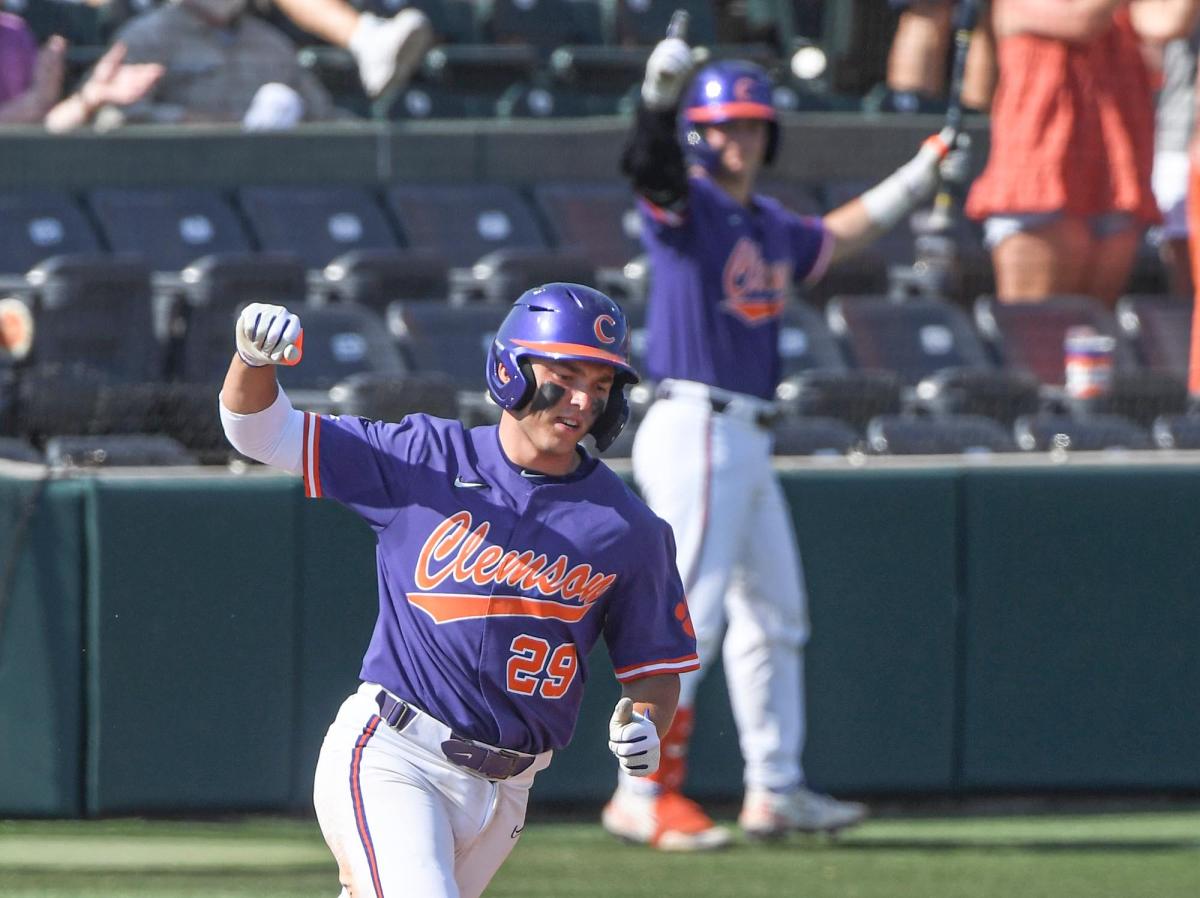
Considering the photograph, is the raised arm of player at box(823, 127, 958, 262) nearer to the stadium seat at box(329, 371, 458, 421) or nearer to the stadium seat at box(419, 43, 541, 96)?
the stadium seat at box(329, 371, 458, 421)

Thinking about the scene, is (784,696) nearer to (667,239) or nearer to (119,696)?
(667,239)

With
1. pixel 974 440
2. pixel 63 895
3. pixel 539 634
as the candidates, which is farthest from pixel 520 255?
pixel 539 634

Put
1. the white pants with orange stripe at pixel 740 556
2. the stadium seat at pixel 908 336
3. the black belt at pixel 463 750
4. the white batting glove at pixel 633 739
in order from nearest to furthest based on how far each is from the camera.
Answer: the white batting glove at pixel 633 739, the black belt at pixel 463 750, the white pants with orange stripe at pixel 740 556, the stadium seat at pixel 908 336

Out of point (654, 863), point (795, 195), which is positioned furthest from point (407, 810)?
point (795, 195)

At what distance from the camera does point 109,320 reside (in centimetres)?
772

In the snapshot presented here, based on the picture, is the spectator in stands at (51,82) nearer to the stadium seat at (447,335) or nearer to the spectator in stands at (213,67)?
the spectator in stands at (213,67)

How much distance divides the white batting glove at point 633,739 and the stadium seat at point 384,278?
5.09 metres

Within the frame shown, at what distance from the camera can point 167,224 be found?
8.77m

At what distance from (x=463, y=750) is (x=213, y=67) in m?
6.42

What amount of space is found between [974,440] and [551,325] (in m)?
4.15

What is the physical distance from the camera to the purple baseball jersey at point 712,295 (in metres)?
6.14

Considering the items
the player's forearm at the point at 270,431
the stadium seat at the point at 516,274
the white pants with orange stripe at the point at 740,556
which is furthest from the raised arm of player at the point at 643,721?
the stadium seat at the point at 516,274

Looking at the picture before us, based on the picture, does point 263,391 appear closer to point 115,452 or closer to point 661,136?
point 661,136

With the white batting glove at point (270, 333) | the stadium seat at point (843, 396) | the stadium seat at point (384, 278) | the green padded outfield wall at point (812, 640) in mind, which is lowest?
the green padded outfield wall at point (812, 640)
